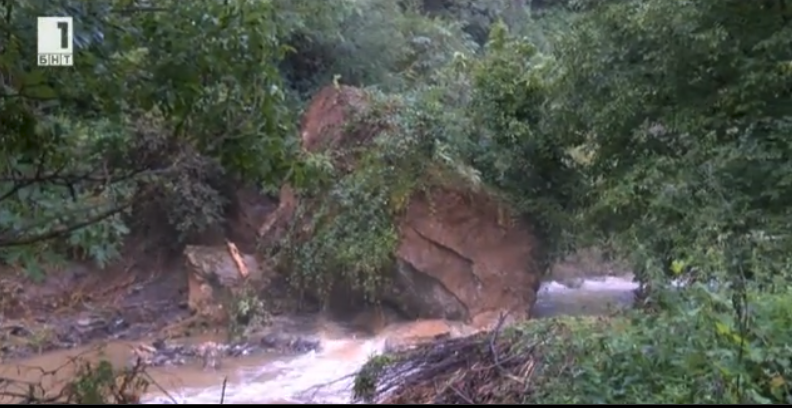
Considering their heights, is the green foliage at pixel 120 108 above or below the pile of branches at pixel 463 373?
above

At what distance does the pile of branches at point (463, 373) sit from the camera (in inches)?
143

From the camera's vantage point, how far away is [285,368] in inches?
356

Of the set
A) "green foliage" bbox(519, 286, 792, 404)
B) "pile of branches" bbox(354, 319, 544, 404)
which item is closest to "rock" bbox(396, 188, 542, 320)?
"pile of branches" bbox(354, 319, 544, 404)

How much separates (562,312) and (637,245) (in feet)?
11.0

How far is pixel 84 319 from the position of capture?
423 inches

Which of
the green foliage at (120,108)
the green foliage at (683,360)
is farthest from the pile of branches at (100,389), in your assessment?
the green foliage at (683,360)

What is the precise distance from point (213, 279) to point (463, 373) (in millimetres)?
7160

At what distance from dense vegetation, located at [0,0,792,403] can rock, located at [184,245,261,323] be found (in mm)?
791

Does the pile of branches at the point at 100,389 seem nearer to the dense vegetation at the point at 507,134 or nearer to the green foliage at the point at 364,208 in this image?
the dense vegetation at the point at 507,134

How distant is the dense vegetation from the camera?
306 cm

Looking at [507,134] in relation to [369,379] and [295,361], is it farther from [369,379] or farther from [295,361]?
[369,379]

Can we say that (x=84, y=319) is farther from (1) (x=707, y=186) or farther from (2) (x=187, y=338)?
(1) (x=707, y=186)

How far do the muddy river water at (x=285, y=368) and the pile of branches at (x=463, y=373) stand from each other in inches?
55.6

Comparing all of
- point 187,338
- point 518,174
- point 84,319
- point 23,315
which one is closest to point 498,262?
point 518,174
